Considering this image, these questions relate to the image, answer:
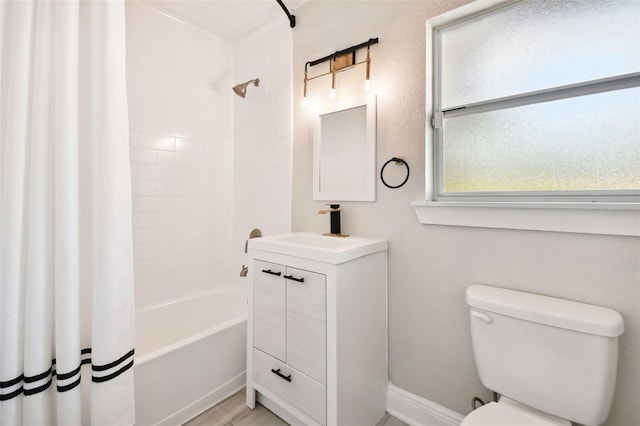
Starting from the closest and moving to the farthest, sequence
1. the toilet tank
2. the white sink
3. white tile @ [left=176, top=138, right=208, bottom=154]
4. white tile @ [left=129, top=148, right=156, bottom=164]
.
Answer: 1. the toilet tank
2. the white sink
3. white tile @ [left=129, top=148, right=156, bottom=164]
4. white tile @ [left=176, top=138, right=208, bottom=154]

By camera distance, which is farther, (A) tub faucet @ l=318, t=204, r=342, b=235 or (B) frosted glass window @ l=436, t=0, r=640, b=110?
(A) tub faucet @ l=318, t=204, r=342, b=235

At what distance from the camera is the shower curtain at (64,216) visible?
0.79m

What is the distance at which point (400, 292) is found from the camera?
4.89 feet

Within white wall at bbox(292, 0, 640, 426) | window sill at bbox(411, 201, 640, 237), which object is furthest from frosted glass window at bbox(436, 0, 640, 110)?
window sill at bbox(411, 201, 640, 237)

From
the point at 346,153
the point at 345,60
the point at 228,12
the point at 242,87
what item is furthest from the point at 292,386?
the point at 228,12

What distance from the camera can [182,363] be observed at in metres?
1.45

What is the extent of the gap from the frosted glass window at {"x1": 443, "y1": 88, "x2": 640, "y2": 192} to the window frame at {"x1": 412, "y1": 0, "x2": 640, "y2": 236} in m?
0.04

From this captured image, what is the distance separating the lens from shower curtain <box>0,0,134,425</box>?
79 centimetres

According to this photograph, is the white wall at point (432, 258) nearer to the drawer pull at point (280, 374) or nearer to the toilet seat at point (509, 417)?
the toilet seat at point (509, 417)

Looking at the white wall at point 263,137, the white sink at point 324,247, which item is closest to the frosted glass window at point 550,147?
the white sink at point 324,247

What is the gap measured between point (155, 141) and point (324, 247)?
1.53 metres

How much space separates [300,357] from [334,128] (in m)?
1.30

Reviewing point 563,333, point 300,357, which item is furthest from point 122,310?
point 563,333

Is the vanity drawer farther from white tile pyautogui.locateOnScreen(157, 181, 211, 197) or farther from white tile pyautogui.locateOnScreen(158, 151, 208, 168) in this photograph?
white tile pyautogui.locateOnScreen(158, 151, 208, 168)
